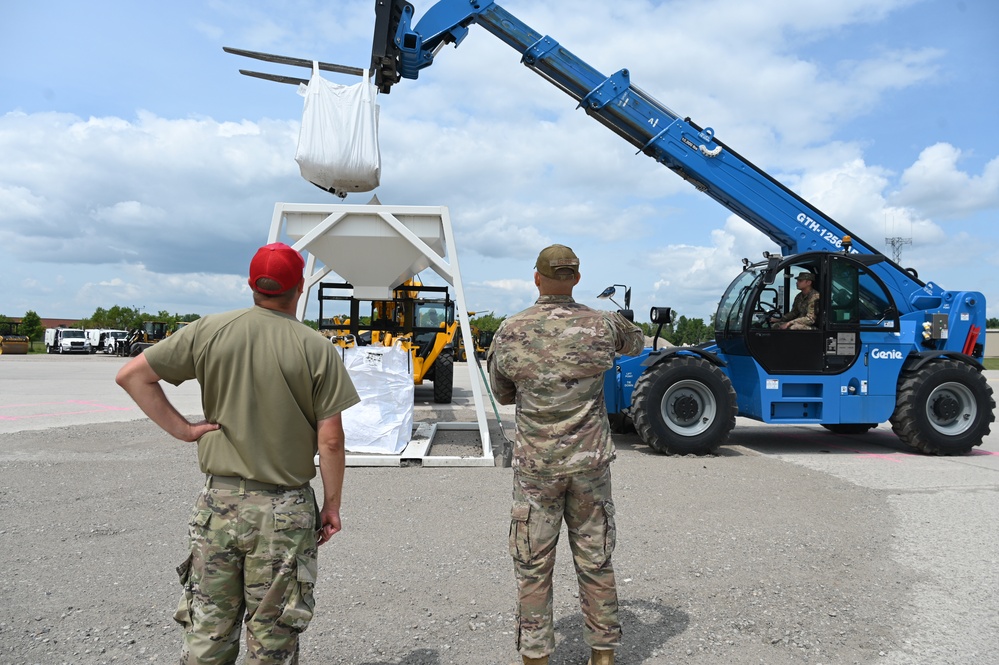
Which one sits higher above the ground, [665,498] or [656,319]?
[656,319]

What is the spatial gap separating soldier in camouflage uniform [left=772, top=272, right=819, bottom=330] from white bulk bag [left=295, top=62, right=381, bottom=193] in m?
5.22

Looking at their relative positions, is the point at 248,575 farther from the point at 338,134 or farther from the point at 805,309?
the point at 805,309

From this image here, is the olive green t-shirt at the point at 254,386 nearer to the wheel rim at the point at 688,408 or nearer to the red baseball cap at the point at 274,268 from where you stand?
the red baseball cap at the point at 274,268

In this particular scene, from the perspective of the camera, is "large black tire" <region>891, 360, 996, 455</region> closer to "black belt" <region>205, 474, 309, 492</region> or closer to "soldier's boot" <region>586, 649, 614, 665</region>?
"soldier's boot" <region>586, 649, 614, 665</region>

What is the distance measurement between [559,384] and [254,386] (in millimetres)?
1271

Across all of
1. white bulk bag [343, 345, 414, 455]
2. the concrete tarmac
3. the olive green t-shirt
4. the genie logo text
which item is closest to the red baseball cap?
the olive green t-shirt

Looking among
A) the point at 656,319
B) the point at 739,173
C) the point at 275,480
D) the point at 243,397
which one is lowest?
the point at 275,480

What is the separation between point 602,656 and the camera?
2.95m

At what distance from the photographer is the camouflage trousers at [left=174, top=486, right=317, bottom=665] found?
2318 millimetres

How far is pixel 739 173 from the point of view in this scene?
9.59m

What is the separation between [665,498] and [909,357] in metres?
4.73

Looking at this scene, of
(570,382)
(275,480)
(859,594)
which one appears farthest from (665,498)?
(275,480)

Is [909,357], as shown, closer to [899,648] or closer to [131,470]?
[899,648]

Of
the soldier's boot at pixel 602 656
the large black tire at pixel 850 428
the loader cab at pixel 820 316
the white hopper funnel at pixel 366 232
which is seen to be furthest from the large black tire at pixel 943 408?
the soldier's boot at pixel 602 656
